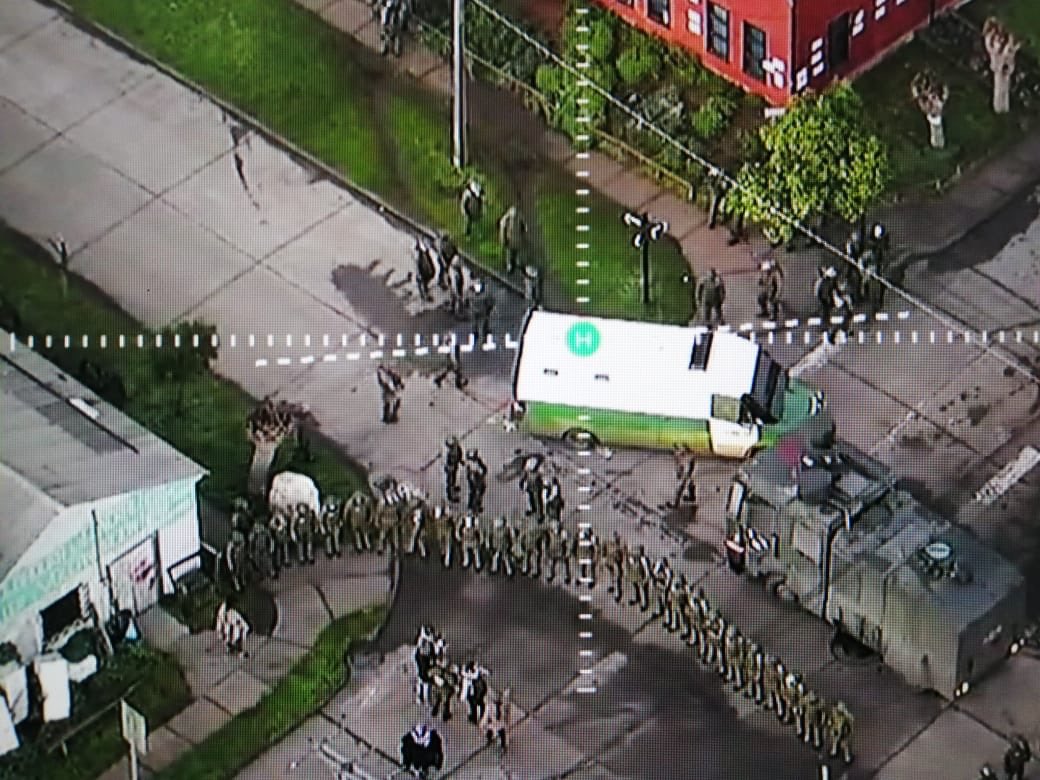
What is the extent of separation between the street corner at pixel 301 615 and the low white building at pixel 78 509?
2.00 meters

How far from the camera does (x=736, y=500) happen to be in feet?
231

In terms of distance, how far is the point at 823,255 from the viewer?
76.8 m

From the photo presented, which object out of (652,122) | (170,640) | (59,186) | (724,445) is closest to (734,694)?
(724,445)

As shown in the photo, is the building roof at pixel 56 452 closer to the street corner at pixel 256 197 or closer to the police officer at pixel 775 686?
the street corner at pixel 256 197

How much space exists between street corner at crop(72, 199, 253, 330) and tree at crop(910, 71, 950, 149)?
47.8ft

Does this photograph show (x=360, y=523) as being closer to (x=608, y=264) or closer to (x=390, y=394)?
(x=390, y=394)

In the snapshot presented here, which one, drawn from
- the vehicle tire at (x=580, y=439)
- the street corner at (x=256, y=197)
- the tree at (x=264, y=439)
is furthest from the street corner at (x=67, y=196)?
the vehicle tire at (x=580, y=439)

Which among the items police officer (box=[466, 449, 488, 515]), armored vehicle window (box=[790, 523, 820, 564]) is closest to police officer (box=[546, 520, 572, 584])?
police officer (box=[466, 449, 488, 515])

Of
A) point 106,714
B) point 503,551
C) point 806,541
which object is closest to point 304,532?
point 503,551

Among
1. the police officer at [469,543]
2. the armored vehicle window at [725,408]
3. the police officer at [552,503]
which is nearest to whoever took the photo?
the police officer at [469,543]

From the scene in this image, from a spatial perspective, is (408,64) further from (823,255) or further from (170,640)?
(170,640)

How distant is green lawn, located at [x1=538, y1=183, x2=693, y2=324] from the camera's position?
7600 centimetres

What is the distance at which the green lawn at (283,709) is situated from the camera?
221 feet

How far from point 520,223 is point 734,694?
13.5 metres
